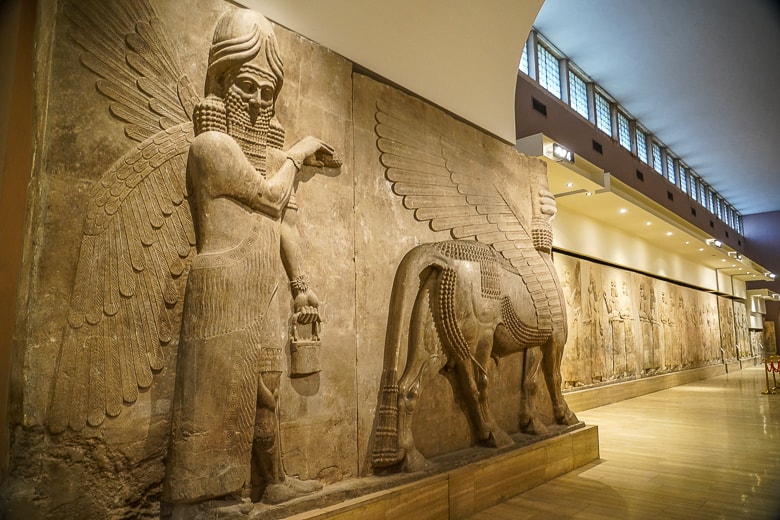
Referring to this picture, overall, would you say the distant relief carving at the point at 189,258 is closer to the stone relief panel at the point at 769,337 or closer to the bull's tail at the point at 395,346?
the bull's tail at the point at 395,346

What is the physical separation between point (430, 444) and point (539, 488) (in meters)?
1.13

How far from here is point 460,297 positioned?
3619 millimetres

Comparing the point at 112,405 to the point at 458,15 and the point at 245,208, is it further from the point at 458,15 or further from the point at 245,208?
the point at 458,15

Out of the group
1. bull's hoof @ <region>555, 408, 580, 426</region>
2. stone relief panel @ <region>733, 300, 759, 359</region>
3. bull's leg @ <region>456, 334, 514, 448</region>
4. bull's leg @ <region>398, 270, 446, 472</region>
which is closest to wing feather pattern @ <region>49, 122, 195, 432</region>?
bull's leg @ <region>398, 270, 446, 472</region>

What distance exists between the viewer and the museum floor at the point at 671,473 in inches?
135

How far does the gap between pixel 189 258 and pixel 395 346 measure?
1468 mm

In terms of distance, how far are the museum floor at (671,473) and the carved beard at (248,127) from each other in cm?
270

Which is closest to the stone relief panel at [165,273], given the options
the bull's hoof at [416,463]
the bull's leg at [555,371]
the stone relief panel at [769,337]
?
the bull's hoof at [416,463]

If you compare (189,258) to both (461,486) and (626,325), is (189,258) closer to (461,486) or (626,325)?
(461,486)

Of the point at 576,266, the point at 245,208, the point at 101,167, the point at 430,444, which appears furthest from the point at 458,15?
the point at 576,266

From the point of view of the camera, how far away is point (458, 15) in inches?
164

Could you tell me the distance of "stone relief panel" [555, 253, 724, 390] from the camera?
805cm

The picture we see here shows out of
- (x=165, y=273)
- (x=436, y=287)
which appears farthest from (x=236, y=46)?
(x=436, y=287)

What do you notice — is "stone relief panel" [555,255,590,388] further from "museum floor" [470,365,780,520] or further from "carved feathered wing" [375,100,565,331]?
"carved feathered wing" [375,100,565,331]
